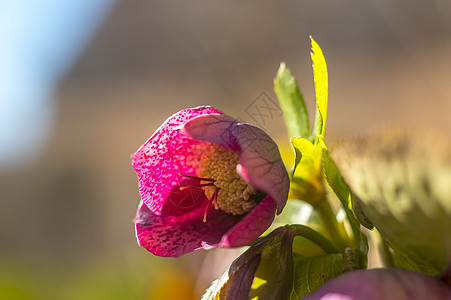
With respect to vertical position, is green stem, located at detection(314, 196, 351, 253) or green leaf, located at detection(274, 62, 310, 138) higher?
green leaf, located at detection(274, 62, 310, 138)

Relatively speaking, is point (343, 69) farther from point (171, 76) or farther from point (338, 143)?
point (338, 143)

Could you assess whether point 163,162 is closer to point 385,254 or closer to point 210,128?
point 210,128

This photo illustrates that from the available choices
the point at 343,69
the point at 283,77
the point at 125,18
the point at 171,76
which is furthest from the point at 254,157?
the point at 125,18

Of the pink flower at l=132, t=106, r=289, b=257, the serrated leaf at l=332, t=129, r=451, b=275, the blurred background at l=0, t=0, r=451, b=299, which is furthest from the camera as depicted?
the blurred background at l=0, t=0, r=451, b=299

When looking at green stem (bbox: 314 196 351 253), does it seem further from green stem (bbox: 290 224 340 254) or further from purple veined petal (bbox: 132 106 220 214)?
purple veined petal (bbox: 132 106 220 214)

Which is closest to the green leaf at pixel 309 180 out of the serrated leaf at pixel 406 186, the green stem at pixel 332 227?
the green stem at pixel 332 227

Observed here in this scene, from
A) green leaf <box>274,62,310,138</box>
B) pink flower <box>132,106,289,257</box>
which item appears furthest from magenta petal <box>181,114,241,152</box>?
green leaf <box>274,62,310,138</box>
